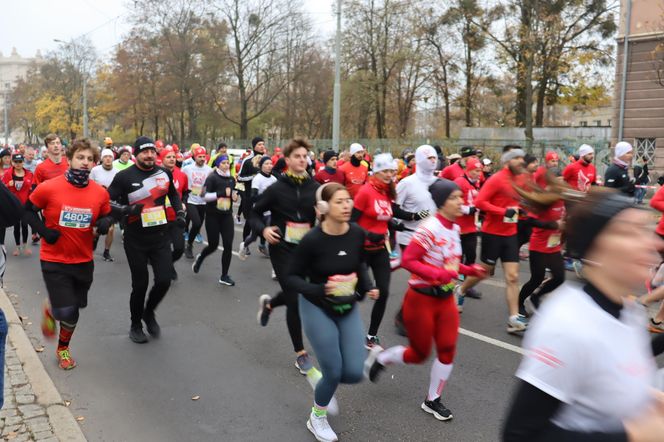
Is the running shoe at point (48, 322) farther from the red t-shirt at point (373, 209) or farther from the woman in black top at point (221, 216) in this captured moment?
the woman in black top at point (221, 216)

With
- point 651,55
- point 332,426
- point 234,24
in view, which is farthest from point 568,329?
point 234,24

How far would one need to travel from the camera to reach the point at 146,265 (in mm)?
5902

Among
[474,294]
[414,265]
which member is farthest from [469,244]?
[414,265]

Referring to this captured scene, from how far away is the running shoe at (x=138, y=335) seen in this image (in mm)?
6062

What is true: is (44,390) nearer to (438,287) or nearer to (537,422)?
(438,287)

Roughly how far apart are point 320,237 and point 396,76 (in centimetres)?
3859

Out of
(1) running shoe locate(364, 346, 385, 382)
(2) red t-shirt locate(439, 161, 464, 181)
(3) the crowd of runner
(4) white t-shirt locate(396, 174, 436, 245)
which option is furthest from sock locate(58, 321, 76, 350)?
(2) red t-shirt locate(439, 161, 464, 181)

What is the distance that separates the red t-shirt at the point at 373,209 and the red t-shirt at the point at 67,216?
2.55 metres

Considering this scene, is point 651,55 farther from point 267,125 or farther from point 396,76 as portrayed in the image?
point 267,125

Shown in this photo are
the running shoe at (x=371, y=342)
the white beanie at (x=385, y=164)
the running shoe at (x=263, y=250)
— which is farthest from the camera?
the running shoe at (x=263, y=250)

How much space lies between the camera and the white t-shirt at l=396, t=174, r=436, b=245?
6.43m

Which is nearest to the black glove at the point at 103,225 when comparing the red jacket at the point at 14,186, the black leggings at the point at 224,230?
the black leggings at the point at 224,230

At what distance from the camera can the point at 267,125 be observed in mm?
56500

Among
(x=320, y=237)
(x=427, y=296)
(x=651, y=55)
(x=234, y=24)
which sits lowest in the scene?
(x=427, y=296)
